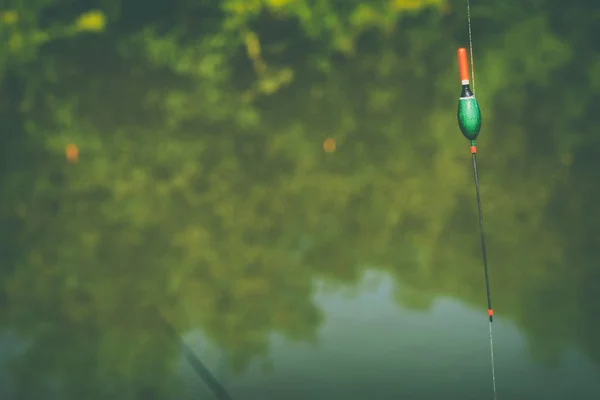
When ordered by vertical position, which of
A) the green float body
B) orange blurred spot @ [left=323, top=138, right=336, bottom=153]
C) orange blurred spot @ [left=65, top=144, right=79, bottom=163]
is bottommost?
the green float body

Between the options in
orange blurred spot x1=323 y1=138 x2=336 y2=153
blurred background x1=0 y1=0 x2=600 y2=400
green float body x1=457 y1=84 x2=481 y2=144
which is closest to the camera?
green float body x1=457 y1=84 x2=481 y2=144

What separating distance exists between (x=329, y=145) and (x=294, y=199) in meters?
0.54

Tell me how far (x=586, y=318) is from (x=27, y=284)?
238cm

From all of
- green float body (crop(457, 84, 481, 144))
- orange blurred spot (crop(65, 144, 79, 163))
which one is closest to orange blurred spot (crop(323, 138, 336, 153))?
orange blurred spot (crop(65, 144, 79, 163))

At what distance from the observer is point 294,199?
14.8ft

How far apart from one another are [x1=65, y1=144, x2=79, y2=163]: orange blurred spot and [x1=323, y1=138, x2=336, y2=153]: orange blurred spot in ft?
4.61

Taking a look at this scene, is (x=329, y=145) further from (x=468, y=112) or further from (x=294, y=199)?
(x=468, y=112)

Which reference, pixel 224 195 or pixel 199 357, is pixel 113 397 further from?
pixel 224 195

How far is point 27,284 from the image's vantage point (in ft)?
12.8

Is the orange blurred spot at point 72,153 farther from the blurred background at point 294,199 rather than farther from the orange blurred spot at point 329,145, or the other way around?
the orange blurred spot at point 329,145

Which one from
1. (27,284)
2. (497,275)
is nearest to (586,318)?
(497,275)

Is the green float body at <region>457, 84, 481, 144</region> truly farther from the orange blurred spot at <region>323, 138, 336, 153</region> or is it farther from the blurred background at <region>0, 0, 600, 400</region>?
the orange blurred spot at <region>323, 138, 336, 153</region>

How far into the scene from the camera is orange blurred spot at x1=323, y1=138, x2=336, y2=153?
486 centimetres

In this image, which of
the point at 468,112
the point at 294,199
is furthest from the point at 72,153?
the point at 468,112
